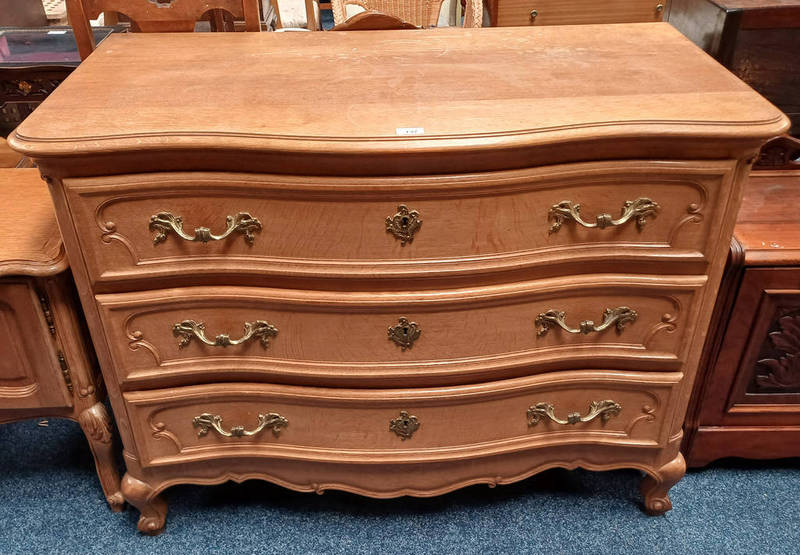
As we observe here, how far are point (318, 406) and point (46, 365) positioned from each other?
51 cm

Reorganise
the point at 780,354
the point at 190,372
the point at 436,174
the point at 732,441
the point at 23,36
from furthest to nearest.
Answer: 1. the point at 23,36
2. the point at 732,441
3. the point at 780,354
4. the point at 190,372
5. the point at 436,174

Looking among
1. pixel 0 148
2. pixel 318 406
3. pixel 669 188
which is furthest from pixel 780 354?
pixel 0 148

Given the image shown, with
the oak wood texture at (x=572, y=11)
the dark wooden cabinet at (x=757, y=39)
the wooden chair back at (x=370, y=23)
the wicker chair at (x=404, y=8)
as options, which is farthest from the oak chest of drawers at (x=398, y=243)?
the wicker chair at (x=404, y=8)

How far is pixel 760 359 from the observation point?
4.71ft

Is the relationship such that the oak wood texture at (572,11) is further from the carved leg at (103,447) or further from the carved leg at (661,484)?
the carved leg at (103,447)

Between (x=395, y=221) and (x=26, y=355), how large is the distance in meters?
0.75

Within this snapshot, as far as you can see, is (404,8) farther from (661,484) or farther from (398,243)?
(661,484)

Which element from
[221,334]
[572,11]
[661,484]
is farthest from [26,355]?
[572,11]

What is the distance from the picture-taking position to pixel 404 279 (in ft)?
3.66

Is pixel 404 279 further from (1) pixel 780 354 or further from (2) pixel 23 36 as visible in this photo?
(2) pixel 23 36

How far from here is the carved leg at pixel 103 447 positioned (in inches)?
53.0

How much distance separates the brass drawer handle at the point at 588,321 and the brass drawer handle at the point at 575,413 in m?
0.18

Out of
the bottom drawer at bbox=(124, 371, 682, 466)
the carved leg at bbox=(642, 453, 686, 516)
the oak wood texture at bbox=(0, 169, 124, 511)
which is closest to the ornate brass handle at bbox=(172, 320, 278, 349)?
the bottom drawer at bbox=(124, 371, 682, 466)

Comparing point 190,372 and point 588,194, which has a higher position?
point 588,194
